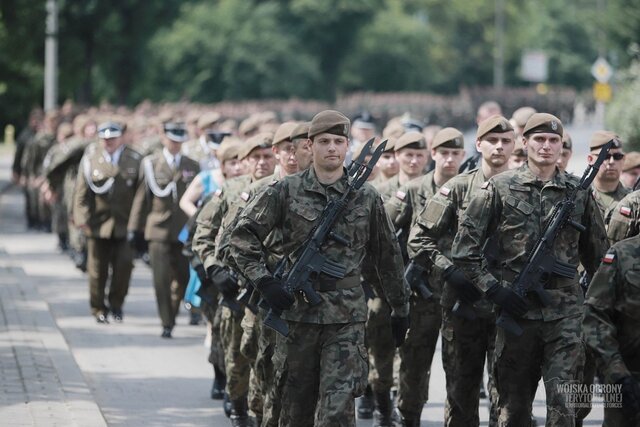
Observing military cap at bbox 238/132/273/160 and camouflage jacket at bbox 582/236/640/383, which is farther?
military cap at bbox 238/132/273/160

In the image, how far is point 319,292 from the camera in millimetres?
8594

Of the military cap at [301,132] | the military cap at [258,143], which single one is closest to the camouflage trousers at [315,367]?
the military cap at [301,132]

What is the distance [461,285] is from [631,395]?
2.27 meters

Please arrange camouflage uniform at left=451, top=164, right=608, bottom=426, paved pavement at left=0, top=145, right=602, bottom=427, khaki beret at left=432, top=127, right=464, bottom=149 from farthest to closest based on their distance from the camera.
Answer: khaki beret at left=432, top=127, right=464, bottom=149
paved pavement at left=0, top=145, right=602, bottom=427
camouflage uniform at left=451, top=164, right=608, bottom=426

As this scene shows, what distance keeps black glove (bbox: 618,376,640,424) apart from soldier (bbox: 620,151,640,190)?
5.23 m

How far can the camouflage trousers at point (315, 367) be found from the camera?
27.9 feet

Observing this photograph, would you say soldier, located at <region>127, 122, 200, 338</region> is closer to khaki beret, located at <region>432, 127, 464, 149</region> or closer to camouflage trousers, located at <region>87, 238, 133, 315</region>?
camouflage trousers, located at <region>87, 238, 133, 315</region>

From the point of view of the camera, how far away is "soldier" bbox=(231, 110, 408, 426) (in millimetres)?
8531

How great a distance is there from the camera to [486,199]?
29.7 ft

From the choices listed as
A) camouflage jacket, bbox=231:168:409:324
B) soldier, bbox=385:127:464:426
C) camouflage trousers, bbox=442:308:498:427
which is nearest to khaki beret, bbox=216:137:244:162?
soldier, bbox=385:127:464:426

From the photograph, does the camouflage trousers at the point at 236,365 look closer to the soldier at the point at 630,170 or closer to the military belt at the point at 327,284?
the military belt at the point at 327,284

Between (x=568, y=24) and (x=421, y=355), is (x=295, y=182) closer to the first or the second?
(x=421, y=355)

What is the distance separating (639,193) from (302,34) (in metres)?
75.6

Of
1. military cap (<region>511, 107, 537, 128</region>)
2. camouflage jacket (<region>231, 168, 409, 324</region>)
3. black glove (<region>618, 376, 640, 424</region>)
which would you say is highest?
military cap (<region>511, 107, 537, 128</region>)
